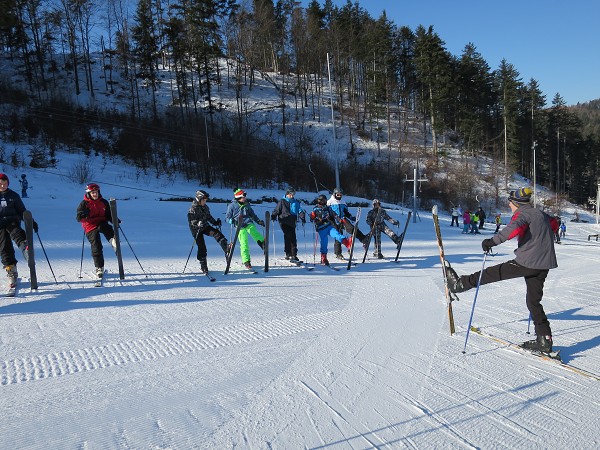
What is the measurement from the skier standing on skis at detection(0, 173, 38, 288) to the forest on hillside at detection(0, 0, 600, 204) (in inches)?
895

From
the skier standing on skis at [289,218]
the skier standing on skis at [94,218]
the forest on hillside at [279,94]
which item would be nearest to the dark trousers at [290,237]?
the skier standing on skis at [289,218]

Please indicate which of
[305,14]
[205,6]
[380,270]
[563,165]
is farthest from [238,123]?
[563,165]

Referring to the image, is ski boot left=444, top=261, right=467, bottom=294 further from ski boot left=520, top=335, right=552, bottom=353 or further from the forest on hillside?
the forest on hillside

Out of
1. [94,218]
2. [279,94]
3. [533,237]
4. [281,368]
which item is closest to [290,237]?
[94,218]

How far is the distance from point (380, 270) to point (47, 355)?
23.1ft

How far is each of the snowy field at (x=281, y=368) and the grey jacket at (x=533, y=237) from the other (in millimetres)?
1039

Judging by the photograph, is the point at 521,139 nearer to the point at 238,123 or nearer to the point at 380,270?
the point at 238,123

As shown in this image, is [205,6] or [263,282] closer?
[263,282]

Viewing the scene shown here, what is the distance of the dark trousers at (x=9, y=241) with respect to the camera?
6078mm

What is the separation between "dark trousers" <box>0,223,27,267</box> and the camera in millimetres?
6078

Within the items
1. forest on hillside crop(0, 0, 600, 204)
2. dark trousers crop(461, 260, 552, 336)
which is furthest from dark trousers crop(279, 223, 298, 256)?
forest on hillside crop(0, 0, 600, 204)

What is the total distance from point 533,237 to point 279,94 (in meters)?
47.3

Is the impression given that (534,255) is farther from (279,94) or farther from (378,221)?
(279,94)

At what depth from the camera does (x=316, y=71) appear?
49562 millimetres
